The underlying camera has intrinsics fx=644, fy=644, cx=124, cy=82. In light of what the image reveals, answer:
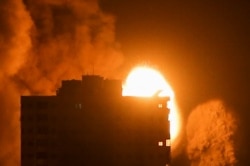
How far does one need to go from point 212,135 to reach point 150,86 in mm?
7929

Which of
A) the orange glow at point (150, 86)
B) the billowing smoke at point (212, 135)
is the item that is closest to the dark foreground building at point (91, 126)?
the orange glow at point (150, 86)

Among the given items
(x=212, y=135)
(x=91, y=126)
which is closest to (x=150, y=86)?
(x=212, y=135)

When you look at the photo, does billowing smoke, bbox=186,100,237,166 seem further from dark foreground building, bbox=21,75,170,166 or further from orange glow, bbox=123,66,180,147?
dark foreground building, bbox=21,75,170,166

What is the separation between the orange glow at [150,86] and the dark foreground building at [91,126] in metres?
5.35

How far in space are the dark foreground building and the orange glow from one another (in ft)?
17.5

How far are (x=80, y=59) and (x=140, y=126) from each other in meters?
13.4

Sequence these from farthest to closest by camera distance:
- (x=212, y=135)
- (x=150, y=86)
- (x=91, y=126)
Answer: (x=212, y=135) → (x=150, y=86) → (x=91, y=126)

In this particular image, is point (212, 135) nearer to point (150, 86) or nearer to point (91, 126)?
point (150, 86)

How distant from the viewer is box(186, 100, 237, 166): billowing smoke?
63.7m

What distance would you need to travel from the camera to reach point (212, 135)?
63938 mm

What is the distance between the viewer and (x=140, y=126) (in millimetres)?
56781

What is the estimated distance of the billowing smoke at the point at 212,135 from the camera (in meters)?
63.7

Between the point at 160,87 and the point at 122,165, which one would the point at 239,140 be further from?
the point at 122,165

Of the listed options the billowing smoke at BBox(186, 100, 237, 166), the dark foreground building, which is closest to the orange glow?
the billowing smoke at BBox(186, 100, 237, 166)
